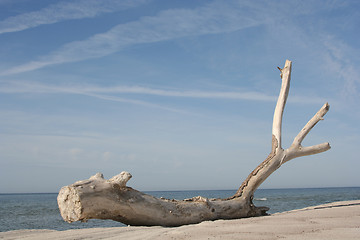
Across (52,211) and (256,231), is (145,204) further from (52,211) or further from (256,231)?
(52,211)

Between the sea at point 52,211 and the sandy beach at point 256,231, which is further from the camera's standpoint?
the sea at point 52,211

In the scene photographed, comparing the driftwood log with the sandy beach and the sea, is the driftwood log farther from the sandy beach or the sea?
the sea

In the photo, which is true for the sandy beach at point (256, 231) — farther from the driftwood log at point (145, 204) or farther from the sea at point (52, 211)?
the sea at point (52, 211)

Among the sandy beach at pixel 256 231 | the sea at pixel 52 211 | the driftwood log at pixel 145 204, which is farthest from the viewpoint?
the sea at pixel 52 211

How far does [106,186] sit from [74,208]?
54cm

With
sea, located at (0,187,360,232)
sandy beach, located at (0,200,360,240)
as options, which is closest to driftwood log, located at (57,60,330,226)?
sandy beach, located at (0,200,360,240)

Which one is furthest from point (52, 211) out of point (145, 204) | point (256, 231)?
point (256, 231)

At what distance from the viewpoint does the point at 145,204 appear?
5.27 meters

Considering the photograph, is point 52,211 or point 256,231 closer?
point 256,231

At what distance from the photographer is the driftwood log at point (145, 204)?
474 centimetres

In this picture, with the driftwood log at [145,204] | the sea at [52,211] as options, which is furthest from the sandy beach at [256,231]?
the sea at [52,211]

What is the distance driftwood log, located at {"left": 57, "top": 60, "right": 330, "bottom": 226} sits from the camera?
4.74m

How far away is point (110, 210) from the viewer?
16.3 feet

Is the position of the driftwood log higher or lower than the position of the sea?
higher
